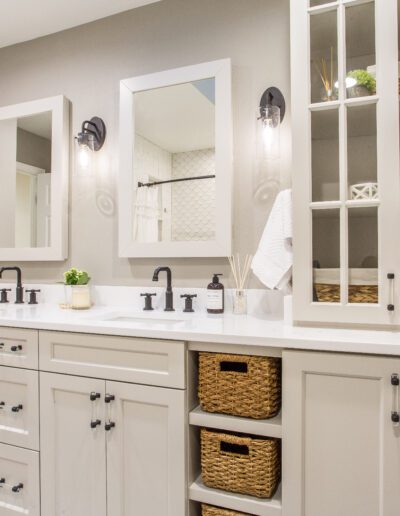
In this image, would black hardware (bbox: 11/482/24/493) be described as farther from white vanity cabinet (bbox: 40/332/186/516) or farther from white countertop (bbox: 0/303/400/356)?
white countertop (bbox: 0/303/400/356)

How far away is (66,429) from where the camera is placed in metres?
1.50

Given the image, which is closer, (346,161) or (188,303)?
(346,161)

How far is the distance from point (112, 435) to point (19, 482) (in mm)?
540

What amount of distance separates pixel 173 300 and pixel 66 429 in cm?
75

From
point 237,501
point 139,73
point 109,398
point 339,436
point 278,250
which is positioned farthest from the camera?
point 139,73

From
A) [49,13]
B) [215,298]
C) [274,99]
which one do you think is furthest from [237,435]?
[49,13]

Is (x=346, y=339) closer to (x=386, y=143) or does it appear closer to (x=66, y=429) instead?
(x=386, y=143)

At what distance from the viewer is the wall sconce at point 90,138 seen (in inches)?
84.2

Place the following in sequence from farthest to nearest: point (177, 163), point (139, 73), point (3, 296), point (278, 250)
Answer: point (3, 296)
point (139, 73)
point (177, 163)
point (278, 250)

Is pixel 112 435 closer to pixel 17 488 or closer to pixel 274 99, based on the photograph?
pixel 17 488

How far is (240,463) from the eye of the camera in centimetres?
128

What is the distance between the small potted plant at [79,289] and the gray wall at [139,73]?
144 millimetres

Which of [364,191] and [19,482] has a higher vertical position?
[364,191]

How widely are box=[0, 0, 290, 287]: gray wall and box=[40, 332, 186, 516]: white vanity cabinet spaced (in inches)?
25.0
